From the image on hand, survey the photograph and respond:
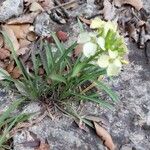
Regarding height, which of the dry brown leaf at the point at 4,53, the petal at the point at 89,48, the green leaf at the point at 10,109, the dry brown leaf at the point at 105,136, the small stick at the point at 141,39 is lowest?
the dry brown leaf at the point at 105,136

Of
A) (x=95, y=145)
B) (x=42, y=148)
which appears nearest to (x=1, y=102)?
(x=42, y=148)

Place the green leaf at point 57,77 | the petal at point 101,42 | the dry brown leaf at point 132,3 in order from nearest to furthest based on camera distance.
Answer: the petal at point 101,42 → the green leaf at point 57,77 → the dry brown leaf at point 132,3

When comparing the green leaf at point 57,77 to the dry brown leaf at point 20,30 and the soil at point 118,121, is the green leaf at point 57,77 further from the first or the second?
the dry brown leaf at point 20,30

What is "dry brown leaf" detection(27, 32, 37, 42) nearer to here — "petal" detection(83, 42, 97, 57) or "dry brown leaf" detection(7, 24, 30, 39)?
"dry brown leaf" detection(7, 24, 30, 39)

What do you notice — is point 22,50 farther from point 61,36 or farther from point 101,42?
point 101,42

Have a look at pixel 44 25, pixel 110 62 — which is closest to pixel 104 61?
pixel 110 62

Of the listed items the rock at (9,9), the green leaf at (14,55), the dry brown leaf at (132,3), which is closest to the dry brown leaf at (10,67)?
the green leaf at (14,55)
